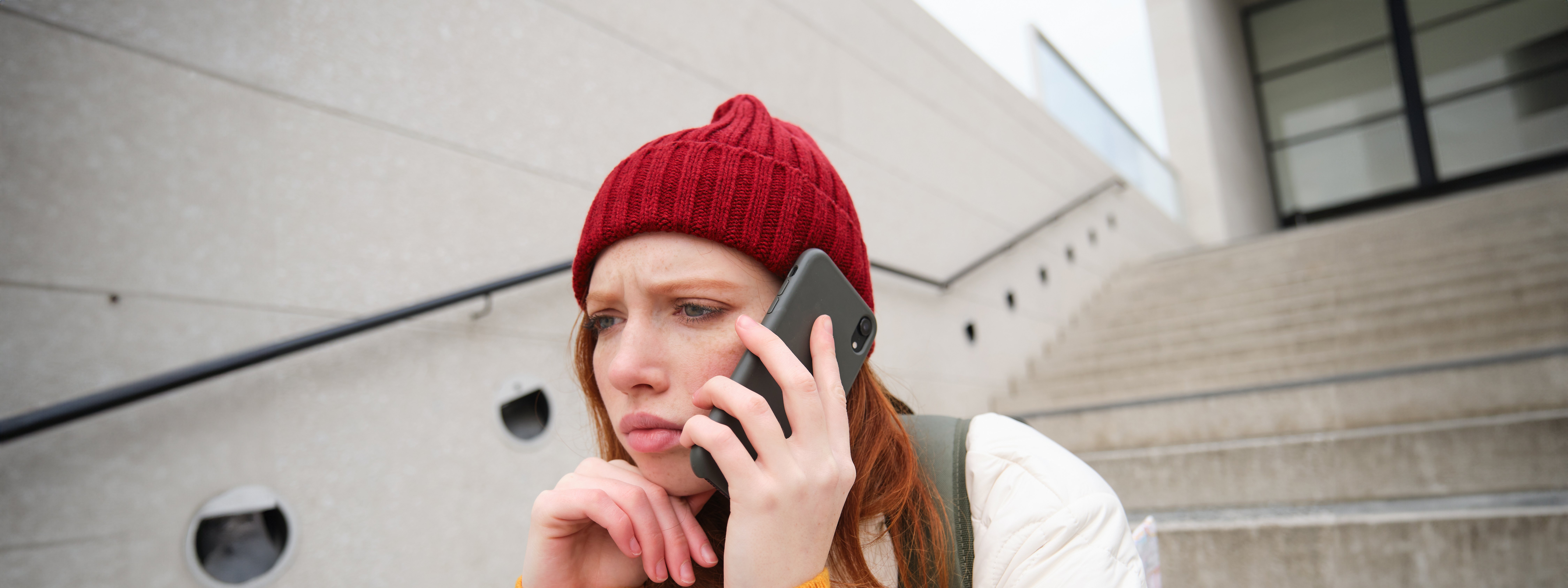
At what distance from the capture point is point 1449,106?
404 inches

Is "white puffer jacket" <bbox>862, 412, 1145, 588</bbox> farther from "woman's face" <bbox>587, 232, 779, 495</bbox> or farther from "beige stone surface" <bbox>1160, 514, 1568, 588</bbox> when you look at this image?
"beige stone surface" <bbox>1160, 514, 1568, 588</bbox>

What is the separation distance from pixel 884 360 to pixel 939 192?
4.18 feet

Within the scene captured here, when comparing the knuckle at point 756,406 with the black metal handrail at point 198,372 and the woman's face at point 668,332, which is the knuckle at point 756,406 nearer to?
the woman's face at point 668,332

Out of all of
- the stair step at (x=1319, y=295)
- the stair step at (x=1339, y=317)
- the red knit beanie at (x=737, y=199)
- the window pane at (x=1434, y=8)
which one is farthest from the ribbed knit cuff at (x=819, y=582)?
the window pane at (x=1434, y=8)

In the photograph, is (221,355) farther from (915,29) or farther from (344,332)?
(915,29)

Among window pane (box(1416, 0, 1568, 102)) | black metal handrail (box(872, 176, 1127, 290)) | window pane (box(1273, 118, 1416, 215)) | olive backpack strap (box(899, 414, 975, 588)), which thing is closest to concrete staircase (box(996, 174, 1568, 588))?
black metal handrail (box(872, 176, 1127, 290))

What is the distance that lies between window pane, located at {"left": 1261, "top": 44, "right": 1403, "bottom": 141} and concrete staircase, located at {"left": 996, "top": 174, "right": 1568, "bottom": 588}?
263 inches

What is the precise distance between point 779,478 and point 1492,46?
1373 cm

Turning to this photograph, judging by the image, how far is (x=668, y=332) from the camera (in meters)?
0.81

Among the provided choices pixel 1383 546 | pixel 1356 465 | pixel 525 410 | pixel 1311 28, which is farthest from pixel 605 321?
pixel 1311 28

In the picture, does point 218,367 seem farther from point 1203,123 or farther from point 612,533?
point 1203,123

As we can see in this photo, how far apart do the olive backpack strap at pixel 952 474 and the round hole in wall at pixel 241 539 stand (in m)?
1.24

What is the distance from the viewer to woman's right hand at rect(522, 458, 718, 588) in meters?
0.76

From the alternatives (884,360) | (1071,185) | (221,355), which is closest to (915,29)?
(884,360)
